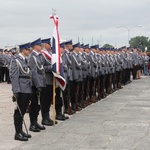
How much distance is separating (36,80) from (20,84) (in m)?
0.75

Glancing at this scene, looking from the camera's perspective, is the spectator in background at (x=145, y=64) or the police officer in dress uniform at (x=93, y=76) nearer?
the police officer in dress uniform at (x=93, y=76)

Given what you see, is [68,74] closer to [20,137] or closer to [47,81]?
[47,81]

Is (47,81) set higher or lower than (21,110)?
higher

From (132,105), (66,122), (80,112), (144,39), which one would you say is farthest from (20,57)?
(144,39)

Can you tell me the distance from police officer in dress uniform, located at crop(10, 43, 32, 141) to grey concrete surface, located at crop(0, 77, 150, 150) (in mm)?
356

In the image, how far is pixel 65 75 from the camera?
424 inches

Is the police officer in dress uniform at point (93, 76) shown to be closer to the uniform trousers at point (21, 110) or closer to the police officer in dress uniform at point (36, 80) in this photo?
the police officer in dress uniform at point (36, 80)

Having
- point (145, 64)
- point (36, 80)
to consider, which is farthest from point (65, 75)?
point (145, 64)

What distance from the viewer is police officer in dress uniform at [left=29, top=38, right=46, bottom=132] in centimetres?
855

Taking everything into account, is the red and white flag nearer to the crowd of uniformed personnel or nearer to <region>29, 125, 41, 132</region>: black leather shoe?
the crowd of uniformed personnel

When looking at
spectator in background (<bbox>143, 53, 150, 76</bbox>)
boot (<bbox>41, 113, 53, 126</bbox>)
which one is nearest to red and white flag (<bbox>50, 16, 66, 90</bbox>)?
boot (<bbox>41, 113, 53, 126</bbox>)

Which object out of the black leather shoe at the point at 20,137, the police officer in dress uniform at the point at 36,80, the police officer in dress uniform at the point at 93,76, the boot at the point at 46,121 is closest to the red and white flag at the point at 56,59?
the police officer in dress uniform at the point at 36,80

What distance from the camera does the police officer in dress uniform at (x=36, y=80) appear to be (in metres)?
8.55

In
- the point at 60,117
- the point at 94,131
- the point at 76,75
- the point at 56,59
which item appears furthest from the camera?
the point at 76,75
